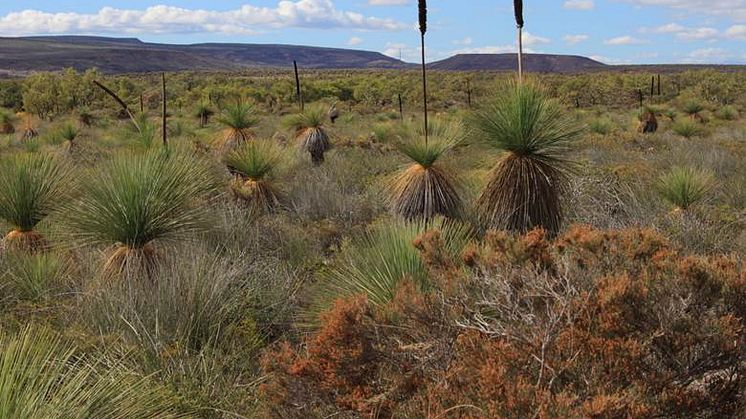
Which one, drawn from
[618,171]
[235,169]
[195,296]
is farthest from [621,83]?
[195,296]

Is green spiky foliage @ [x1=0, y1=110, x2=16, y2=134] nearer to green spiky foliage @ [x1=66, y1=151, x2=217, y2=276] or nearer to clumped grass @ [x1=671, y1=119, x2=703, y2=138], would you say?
green spiky foliage @ [x1=66, y1=151, x2=217, y2=276]

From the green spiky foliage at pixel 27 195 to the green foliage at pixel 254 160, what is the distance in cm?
330

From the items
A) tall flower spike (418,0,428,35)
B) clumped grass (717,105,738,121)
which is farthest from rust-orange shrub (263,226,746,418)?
clumped grass (717,105,738,121)

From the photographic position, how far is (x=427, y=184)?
751 cm

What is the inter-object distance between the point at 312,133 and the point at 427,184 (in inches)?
330

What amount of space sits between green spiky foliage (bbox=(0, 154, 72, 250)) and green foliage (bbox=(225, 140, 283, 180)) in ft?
10.8

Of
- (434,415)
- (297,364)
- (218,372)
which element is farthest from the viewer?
(218,372)

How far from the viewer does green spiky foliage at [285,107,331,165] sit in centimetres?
1544

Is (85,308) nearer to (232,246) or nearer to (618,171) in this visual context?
(232,246)

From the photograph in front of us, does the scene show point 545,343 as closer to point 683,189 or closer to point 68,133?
point 683,189

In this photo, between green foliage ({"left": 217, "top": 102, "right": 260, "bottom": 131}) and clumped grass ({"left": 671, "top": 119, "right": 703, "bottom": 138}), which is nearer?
green foliage ({"left": 217, "top": 102, "right": 260, "bottom": 131})

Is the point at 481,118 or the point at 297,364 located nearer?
the point at 297,364

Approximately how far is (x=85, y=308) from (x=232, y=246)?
2.60 m

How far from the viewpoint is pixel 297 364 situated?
10.5 feet
